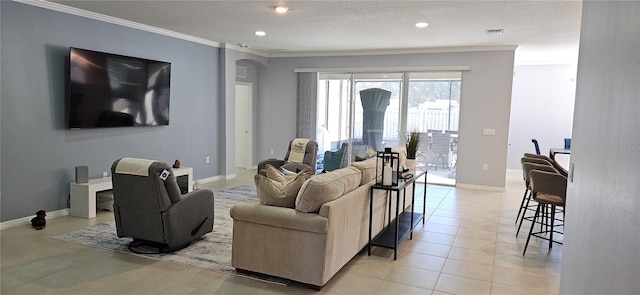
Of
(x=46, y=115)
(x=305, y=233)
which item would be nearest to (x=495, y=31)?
(x=305, y=233)

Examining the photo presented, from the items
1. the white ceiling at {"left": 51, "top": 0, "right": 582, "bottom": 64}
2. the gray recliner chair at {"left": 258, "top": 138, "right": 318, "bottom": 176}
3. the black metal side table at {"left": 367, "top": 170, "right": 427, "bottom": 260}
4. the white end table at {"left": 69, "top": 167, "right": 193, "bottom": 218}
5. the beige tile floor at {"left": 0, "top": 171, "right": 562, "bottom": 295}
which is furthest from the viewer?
the gray recliner chair at {"left": 258, "top": 138, "right": 318, "bottom": 176}

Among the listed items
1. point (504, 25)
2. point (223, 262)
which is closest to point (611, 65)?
point (223, 262)

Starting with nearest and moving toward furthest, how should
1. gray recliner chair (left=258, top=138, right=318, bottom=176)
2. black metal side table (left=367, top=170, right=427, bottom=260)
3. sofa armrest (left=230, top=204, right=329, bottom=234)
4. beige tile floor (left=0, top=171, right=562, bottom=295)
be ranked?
sofa armrest (left=230, top=204, right=329, bottom=234)
beige tile floor (left=0, top=171, right=562, bottom=295)
black metal side table (left=367, top=170, right=427, bottom=260)
gray recliner chair (left=258, top=138, right=318, bottom=176)

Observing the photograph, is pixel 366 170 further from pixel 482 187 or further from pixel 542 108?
pixel 542 108

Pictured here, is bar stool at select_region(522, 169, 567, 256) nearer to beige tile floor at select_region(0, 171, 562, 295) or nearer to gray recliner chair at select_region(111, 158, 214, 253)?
beige tile floor at select_region(0, 171, 562, 295)

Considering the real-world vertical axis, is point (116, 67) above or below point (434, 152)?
above

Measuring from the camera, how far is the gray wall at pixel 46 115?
4.69 meters

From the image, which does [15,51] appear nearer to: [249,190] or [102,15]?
[102,15]

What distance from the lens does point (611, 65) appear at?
65.7 inches

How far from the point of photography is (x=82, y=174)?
529cm

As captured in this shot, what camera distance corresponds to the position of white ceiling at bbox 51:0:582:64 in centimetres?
464

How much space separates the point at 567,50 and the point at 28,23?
326 inches

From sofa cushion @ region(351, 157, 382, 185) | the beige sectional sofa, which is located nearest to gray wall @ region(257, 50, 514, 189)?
sofa cushion @ region(351, 157, 382, 185)

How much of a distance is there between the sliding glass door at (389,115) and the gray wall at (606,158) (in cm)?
553
